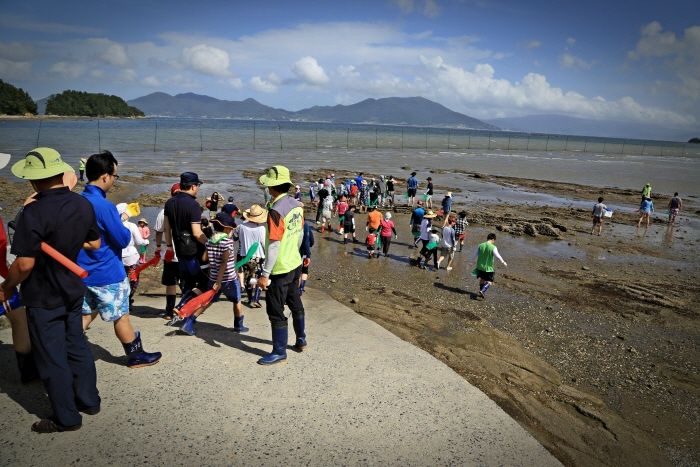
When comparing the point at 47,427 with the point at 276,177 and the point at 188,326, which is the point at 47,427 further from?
the point at 276,177

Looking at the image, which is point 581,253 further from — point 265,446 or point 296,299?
point 265,446

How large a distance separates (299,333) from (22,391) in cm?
281

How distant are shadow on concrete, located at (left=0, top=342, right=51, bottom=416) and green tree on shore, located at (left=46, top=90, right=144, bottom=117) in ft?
519

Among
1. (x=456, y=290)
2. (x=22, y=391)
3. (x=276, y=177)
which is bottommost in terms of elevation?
(x=456, y=290)

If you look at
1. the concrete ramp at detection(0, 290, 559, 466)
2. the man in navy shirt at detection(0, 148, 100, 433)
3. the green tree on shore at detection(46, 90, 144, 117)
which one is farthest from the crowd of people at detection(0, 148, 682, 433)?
the green tree on shore at detection(46, 90, 144, 117)

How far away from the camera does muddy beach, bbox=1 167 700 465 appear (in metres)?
5.25

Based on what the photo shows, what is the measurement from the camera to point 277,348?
16.1 ft

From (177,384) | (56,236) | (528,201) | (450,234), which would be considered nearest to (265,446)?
(177,384)

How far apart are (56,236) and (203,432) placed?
2092 millimetres

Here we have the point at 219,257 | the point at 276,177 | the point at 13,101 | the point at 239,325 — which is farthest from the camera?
the point at 13,101

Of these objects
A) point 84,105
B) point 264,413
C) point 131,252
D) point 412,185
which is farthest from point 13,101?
point 264,413

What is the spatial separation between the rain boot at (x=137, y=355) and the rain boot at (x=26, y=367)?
2.62ft

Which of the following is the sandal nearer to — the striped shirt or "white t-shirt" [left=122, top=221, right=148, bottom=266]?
the striped shirt

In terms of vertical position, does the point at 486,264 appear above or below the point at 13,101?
below
